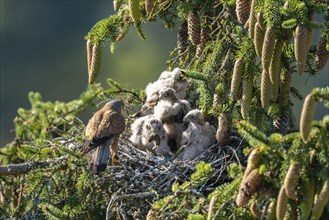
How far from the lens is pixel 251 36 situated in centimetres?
766

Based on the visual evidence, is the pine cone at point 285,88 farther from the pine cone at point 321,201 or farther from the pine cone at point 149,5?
the pine cone at point 321,201

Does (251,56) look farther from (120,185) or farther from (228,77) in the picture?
(120,185)

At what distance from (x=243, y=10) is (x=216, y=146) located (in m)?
1.30

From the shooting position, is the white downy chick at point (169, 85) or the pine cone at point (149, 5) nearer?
the pine cone at point (149, 5)

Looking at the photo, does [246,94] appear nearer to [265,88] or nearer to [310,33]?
[265,88]

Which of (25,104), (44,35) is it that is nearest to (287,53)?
(25,104)

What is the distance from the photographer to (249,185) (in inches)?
263

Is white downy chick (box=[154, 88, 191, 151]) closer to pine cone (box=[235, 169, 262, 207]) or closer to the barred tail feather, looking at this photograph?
the barred tail feather

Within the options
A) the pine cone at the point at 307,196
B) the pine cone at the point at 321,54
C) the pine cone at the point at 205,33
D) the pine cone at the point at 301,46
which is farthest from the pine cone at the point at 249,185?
the pine cone at the point at 205,33

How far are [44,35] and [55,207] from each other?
43.3 metres

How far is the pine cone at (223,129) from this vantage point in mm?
8672

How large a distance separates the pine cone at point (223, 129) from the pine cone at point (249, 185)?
1.98 metres

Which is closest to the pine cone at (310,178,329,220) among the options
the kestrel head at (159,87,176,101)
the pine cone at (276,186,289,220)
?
the pine cone at (276,186,289,220)

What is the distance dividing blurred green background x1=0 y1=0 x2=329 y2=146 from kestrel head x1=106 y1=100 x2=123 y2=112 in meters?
30.3
